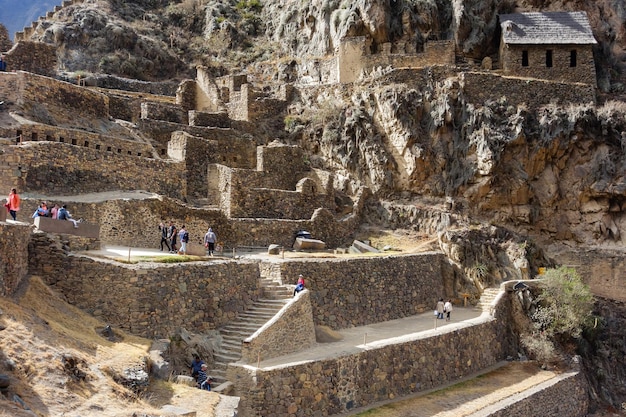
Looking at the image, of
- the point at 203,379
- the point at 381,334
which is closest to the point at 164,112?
the point at 381,334

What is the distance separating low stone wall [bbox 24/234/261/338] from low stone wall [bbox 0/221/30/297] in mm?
516

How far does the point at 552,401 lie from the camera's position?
2248cm

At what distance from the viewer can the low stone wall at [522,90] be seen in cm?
3469

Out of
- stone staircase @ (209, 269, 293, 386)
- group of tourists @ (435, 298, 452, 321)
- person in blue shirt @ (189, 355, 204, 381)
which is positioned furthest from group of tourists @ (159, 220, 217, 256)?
group of tourists @ (435, 298, 452, 321)

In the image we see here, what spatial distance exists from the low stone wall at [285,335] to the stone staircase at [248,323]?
21.0 inches

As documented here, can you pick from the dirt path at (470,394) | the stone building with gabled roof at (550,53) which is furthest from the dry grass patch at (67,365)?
the stone building with gabled roof at (550,53)

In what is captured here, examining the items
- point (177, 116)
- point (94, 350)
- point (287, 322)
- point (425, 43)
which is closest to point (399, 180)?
point (425, 43)

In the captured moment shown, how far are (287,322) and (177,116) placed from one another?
17746 millimetres

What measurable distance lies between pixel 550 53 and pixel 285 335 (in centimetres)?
2708

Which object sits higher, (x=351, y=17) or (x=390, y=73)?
(x=351, y=17)

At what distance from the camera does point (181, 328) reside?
1645 centimetres

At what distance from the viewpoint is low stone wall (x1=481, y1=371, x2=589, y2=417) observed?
19844mm

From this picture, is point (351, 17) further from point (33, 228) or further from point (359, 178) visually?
point (33, 228)

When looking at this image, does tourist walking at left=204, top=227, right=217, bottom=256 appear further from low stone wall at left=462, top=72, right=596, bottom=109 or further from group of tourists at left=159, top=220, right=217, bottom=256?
low stone wall at left=462, top=72, right=596, bottom=109
